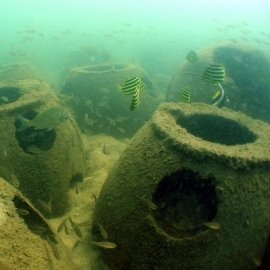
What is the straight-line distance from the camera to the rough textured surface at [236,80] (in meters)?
11.2

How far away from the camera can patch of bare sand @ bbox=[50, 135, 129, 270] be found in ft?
18.5

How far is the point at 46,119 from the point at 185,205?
9.19 ft

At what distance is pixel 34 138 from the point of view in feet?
22.5

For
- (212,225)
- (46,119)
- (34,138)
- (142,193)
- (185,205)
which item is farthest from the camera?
(34,138)

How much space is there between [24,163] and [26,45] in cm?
4652

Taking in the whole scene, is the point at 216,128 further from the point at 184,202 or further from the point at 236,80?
the point at 236,80

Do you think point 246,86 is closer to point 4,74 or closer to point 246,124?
point 246,124

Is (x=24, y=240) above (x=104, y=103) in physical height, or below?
above

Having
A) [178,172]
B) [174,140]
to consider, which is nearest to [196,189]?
[178,172]

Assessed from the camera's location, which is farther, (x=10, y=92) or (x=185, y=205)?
(x=10, y=92)

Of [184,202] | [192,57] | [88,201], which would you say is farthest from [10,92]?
[192,57]

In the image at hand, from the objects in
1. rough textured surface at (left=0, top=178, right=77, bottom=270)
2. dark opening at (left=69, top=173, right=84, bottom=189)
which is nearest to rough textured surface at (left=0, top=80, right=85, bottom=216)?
dark opening at (left=69, top=173, right=84, bottom=189)

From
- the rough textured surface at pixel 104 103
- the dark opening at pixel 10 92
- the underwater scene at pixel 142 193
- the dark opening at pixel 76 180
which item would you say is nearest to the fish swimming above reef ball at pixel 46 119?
the underwater scene at pixel 142 193

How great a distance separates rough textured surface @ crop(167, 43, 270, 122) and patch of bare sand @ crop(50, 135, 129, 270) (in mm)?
2840
